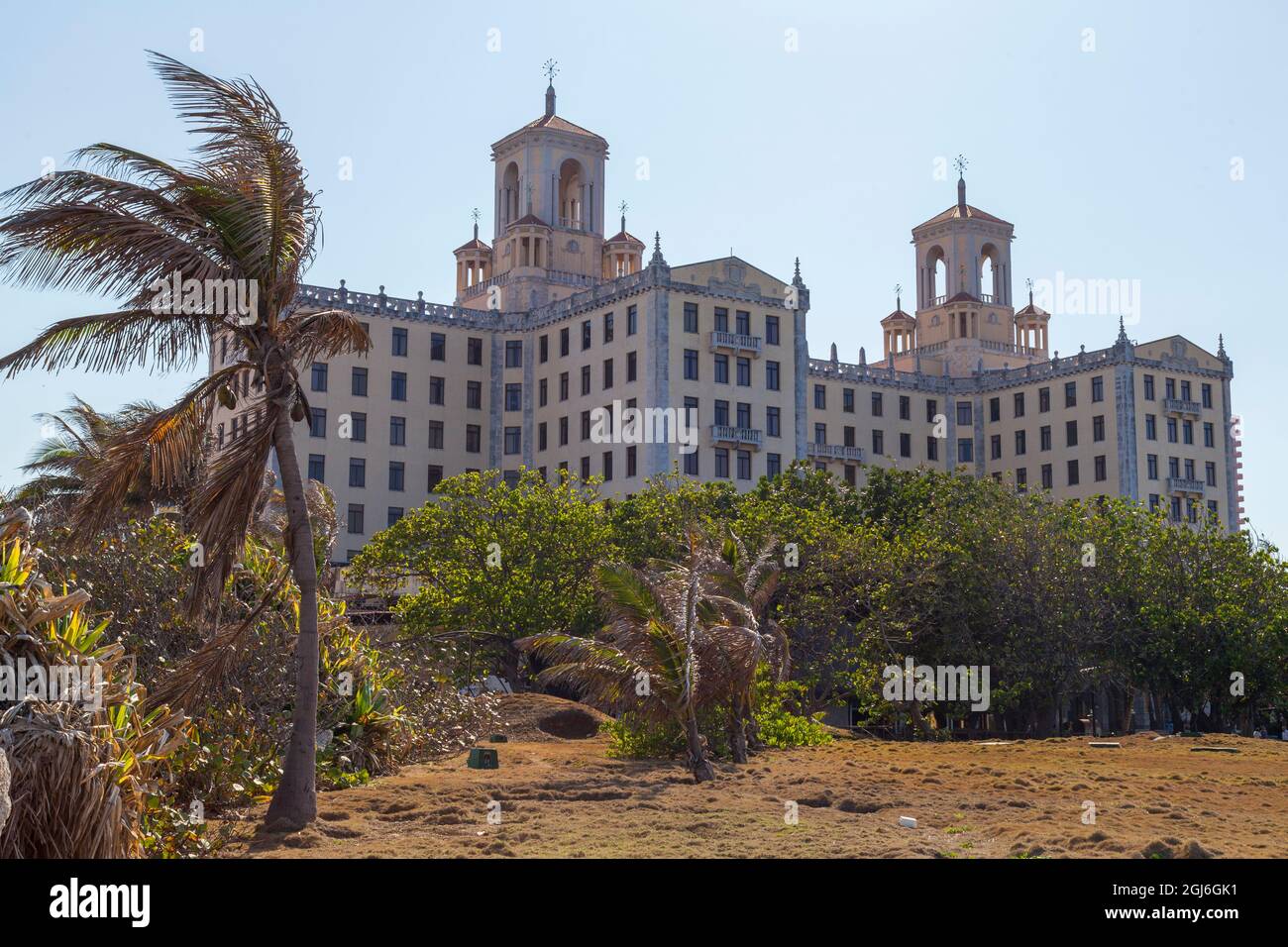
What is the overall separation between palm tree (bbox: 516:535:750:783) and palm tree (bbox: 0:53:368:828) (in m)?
6.35

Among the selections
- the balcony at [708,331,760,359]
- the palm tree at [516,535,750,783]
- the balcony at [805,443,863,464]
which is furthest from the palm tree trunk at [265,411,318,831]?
the balcony at [805,443,863,464]

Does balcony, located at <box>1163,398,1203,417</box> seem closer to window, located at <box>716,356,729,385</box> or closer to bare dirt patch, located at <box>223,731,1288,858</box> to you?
window, located at <box>716,356,729,385</box>

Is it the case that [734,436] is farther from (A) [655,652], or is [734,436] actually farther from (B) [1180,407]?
(A) [655,652]

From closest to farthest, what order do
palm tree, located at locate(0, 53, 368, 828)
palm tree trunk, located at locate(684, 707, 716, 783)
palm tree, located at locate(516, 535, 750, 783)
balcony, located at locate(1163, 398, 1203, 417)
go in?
palm tree, located at locate(0, 53, 368, 828) → palm tree, located at locate(516, 535, 750, 783) → palm tree trunk, located at locate(684, 707, 716, 783) → balcony, located at locate(1163, 398, 1203, 417)

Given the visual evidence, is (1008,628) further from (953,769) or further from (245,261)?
(245,261)

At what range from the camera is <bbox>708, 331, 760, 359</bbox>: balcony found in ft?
249

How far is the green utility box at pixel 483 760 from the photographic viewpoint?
25.4 m

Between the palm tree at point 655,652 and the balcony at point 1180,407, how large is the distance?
69.8 m

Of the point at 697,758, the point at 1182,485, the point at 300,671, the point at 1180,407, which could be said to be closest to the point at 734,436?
the point at 1182,485

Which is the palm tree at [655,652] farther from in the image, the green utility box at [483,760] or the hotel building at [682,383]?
the hotel building at [682,383]

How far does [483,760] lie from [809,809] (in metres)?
6.73

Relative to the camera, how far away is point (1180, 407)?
88688mm

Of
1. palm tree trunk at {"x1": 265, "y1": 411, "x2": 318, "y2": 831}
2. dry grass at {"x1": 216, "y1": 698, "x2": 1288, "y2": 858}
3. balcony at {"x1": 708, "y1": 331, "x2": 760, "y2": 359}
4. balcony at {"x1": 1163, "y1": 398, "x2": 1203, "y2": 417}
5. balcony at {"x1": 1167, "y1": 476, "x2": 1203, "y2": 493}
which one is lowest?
dry grass at {"x1": 216, "y1": 698, "x2": 1288, "y2": 858}
